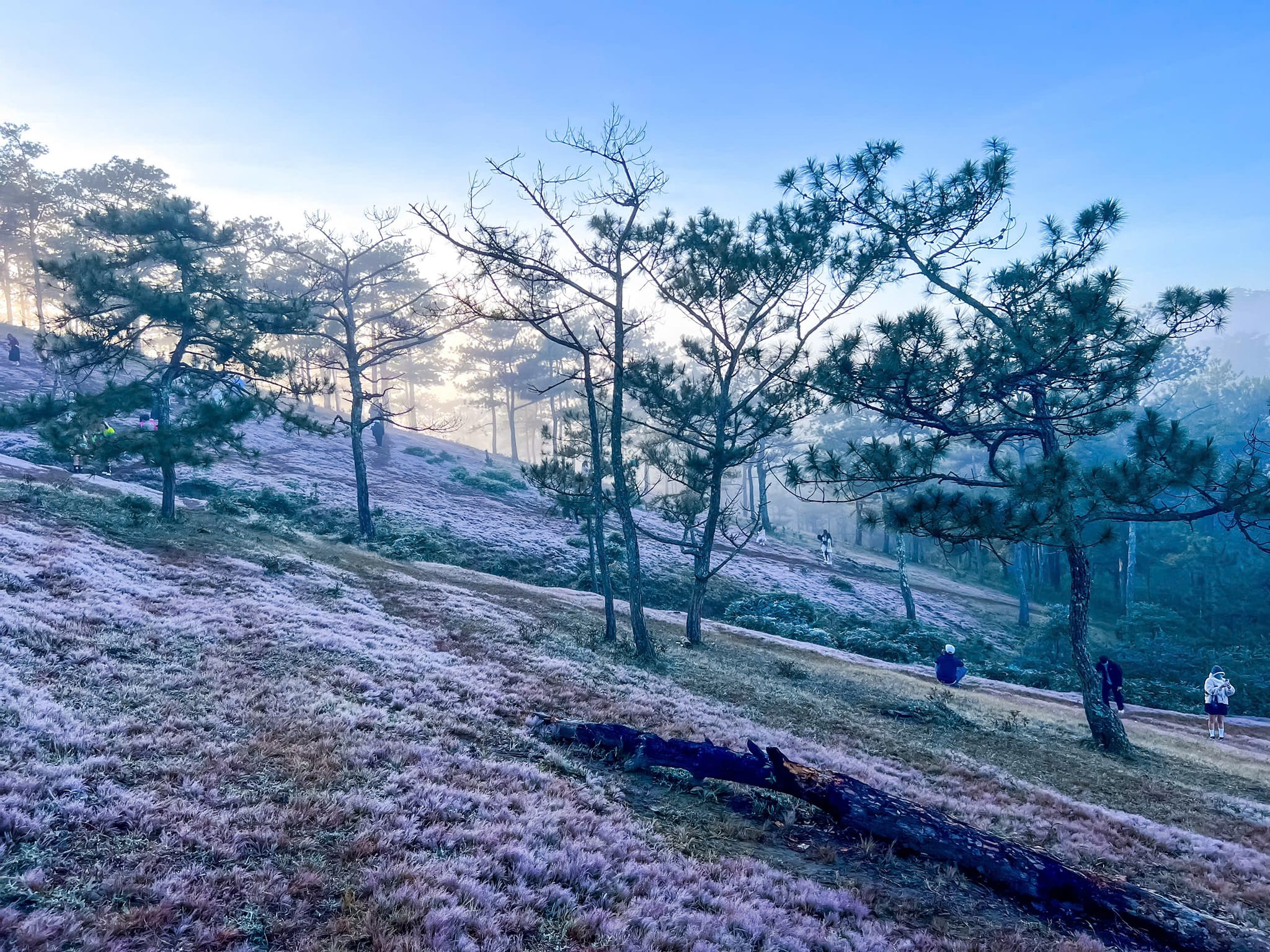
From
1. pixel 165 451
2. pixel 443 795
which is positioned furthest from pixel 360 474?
pixel 443 795

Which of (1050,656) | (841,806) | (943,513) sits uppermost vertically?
(943,513)

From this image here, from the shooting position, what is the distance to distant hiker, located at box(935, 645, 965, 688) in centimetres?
2173

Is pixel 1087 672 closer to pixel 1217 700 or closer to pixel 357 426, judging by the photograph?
pixel 1217 700

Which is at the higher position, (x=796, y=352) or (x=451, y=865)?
(x=796, y=352)

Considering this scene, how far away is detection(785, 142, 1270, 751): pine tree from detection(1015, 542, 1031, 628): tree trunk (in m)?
32.6

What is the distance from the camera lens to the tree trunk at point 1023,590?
43.3 meters

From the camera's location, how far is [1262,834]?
10.5 meters

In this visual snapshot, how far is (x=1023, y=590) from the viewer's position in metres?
43.8

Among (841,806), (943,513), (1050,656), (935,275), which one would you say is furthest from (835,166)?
(1050,656)

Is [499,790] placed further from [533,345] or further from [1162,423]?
[533,345]

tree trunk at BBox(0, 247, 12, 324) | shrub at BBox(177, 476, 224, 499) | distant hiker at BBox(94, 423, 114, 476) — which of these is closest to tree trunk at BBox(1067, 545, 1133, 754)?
distant hiker at BBox(94, 423, 114, 476)

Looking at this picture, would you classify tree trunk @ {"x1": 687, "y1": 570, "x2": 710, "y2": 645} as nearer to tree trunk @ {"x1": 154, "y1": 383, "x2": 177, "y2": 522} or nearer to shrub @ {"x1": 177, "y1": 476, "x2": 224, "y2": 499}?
tree trunk @ {"x1": 154, "y1": 383, "x2": 177, "y2": 522}

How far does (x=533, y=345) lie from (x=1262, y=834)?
207 ft

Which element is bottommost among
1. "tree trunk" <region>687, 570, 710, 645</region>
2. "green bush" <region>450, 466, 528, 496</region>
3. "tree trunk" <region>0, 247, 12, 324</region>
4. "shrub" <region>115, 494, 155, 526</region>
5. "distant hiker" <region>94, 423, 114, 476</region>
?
"tree trunk" <region>687, 570, 710, 645</region>
